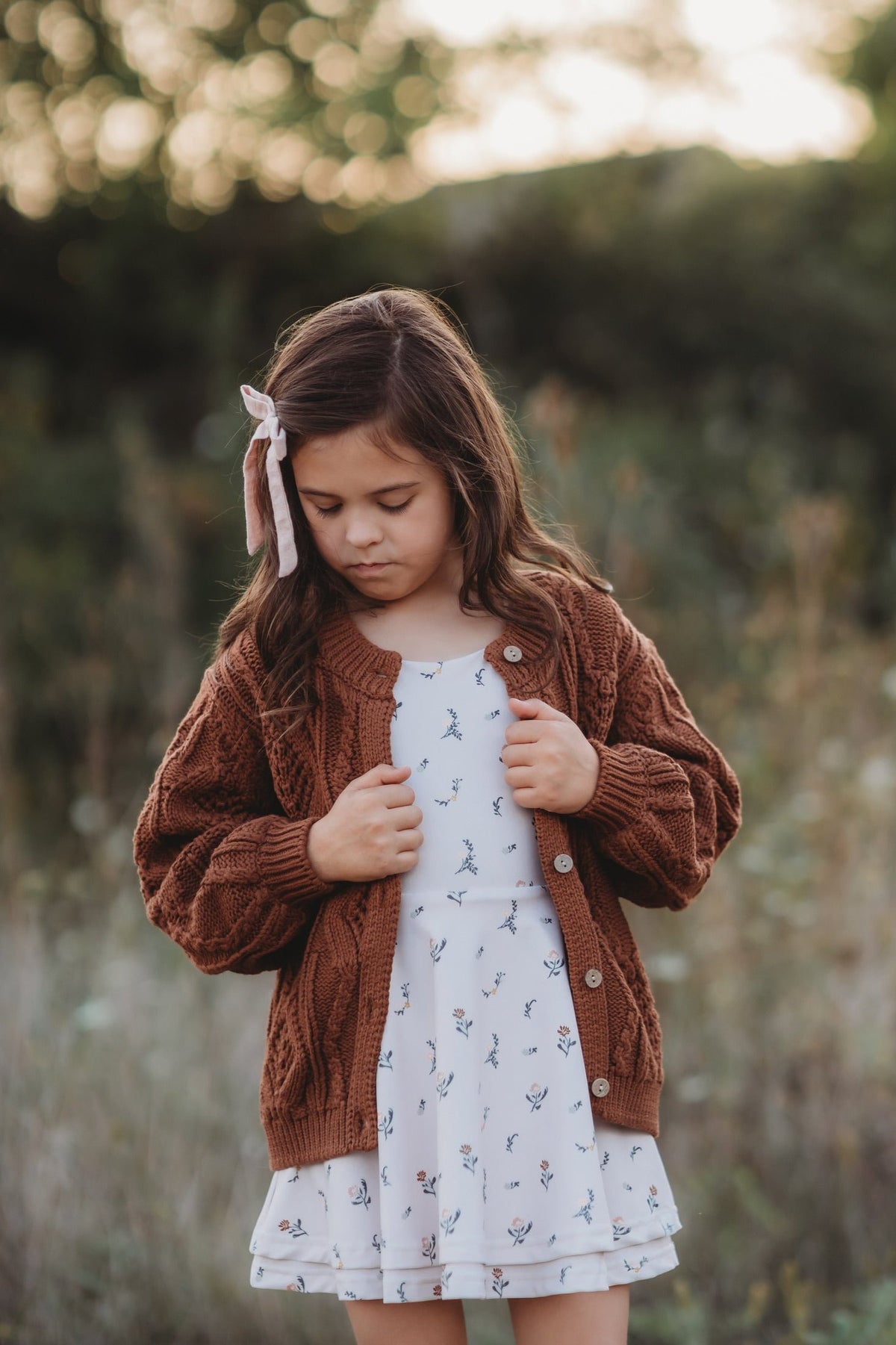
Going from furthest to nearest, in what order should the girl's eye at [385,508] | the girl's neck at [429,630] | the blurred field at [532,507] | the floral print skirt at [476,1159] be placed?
the blurred field at [532,507] → the girl's neck at [429,630] → the girl's eye at [385,508] → the floral print skirt at [476,1159]

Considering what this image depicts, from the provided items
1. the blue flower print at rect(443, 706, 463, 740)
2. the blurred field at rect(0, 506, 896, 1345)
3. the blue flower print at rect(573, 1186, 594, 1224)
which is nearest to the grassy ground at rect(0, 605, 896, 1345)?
the blurred field at rect(0, 506, 896, 1345)

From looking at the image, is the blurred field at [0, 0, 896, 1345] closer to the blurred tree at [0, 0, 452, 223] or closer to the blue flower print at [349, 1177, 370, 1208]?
the blurred tree at [0, 0, 452, 223]

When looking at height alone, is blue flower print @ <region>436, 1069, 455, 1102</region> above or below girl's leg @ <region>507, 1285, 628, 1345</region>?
above

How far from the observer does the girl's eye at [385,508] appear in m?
1.92

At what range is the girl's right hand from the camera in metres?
1.83

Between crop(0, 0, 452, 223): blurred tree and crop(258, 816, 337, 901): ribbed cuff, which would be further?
crop(0, 0, 452, 223): blurred tree

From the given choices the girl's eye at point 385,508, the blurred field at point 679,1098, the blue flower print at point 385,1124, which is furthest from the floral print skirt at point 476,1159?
the blurred field at point 679,1098

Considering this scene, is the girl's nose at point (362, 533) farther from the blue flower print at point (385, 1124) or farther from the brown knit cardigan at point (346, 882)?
the blue flower print at point (385, 1124)

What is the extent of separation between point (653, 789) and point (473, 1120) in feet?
1.62

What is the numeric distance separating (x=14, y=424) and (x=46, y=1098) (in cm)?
444

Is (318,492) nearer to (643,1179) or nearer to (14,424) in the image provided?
(643,1179)

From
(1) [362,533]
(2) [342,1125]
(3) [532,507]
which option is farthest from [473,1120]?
(3) [532,507]

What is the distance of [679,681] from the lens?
4965mm

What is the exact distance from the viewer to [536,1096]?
187 centimetres
